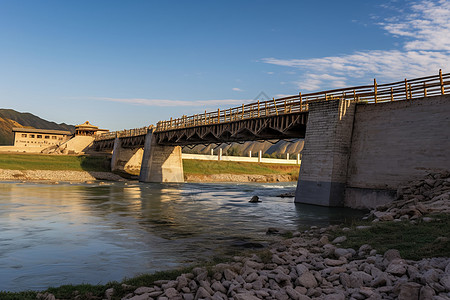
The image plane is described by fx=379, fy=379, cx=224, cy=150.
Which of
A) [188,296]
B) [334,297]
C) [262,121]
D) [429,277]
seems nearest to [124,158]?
[262,121]

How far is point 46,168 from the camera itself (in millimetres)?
68500

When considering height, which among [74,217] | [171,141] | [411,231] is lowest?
[74,217]

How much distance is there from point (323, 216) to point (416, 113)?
429 inches

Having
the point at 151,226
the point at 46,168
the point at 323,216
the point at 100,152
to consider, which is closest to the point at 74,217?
the point at 151,226

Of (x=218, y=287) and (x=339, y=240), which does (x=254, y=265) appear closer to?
(x=218, y=287)

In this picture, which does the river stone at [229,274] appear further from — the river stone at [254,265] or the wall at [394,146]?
the wall at [394,146]

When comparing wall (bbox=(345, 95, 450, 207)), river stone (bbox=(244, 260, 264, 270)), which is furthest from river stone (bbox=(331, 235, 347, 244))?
wall (bbox=(345, 95, 450, 207))

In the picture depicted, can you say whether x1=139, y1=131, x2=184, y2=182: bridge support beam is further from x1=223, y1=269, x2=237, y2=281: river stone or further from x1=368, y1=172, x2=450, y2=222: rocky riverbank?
x1=223, y1=269, x2=237, y2=281: river stone

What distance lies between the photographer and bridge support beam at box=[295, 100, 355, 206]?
31469 millimetres

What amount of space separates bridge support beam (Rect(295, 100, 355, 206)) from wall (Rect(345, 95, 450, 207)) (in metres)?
0.69

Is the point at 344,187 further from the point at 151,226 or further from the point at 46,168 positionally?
the point at 46,168

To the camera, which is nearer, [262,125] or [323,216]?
[323,216]

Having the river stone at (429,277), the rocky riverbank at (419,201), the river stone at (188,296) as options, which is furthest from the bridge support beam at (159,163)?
the river stone at (429,277)

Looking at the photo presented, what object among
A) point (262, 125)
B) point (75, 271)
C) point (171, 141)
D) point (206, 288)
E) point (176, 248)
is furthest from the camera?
point (171, 141)
